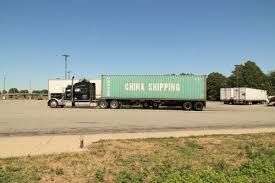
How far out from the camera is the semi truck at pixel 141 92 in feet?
142

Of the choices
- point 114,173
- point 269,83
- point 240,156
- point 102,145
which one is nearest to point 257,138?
point 240,156

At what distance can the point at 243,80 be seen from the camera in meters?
122

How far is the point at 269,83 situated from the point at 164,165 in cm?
11854

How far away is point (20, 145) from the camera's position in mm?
11961

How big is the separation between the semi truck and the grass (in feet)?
101

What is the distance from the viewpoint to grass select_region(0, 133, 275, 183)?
8164 millimetres

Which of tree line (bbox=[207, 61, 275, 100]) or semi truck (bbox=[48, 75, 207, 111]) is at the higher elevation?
tree line (bbox=[207, 61, 275, 100])

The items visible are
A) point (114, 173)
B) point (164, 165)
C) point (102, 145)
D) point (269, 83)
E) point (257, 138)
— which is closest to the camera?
point (114, 173)

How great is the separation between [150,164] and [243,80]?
117116mm

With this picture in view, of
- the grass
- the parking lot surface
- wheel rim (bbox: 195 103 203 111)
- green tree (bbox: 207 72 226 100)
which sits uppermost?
green tree (bbox: 207 72 226 100)

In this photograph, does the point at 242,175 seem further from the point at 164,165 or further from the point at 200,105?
the point at 200,105

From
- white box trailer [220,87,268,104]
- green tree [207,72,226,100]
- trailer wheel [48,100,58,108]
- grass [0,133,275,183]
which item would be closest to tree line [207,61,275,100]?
green tree [207,72,226,100]

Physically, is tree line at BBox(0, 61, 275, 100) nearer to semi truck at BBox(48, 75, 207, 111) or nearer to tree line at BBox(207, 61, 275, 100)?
tree line at BBox(207, 61, 275, 100)

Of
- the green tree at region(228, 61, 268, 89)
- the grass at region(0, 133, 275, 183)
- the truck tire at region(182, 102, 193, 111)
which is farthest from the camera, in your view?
the green tree at region(228, 61, 268, 89)
